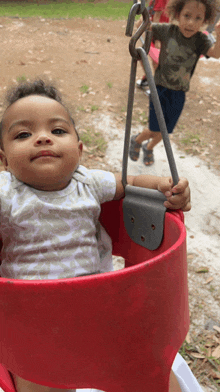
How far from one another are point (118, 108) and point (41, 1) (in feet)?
17.1

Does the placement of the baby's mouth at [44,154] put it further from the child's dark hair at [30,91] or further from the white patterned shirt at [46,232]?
the child's dark hair at [30,91]

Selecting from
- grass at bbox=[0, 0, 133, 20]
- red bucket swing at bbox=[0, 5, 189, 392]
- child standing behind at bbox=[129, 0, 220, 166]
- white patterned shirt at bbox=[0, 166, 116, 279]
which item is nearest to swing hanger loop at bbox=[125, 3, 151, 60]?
red bucket swing at bbox=[0, 5, 189, 392]

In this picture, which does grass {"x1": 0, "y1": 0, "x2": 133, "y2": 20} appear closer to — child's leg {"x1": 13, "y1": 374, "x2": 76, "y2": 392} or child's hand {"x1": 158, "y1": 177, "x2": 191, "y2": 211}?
child's hand {"x1": 158, "y1": 177, "x2": 191, "y2": 211}

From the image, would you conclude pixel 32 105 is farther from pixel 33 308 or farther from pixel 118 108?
pixel 118 108

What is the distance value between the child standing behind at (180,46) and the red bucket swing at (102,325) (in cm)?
149

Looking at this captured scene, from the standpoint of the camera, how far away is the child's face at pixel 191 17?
206 cm

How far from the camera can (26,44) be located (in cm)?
497

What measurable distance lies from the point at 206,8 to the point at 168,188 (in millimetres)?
1568

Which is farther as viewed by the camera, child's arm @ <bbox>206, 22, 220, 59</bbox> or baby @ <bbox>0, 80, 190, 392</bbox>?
child's arm @ <bbox>206, 22, 220, 59</bbox>

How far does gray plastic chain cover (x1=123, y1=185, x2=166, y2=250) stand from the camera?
3.27ft

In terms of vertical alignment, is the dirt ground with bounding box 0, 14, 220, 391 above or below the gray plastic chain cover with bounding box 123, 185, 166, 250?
below

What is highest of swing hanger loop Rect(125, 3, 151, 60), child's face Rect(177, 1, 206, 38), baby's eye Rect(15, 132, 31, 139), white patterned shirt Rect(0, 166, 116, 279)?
swing hanger loop Rect(125, 3, 151, 60)

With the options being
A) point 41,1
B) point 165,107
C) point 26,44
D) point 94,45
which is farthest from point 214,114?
point 41,1

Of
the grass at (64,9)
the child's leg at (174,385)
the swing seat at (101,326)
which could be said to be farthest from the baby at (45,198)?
the grass at (64,9)
